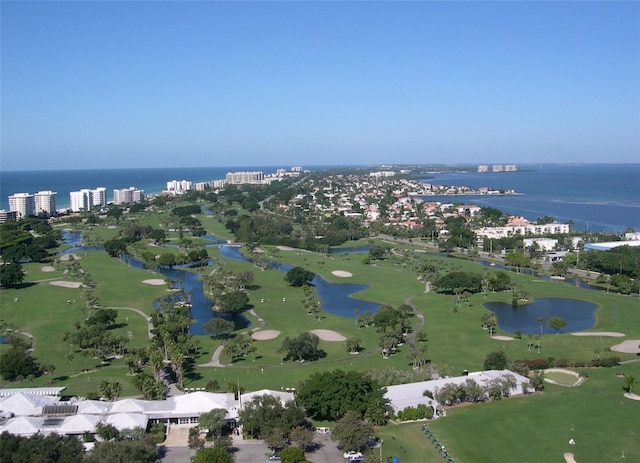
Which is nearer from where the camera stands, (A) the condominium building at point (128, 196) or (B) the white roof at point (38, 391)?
(B) the white roof at point (38, 391)

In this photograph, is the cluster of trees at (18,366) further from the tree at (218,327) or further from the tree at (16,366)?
the tree at (218,327)

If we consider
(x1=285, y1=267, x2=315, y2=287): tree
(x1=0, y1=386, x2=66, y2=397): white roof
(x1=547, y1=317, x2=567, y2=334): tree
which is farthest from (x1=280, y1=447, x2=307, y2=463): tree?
(x1=285, y1=267, x2=315, y2=287): tree

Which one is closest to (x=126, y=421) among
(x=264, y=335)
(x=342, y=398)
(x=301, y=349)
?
(x=342, y=398)

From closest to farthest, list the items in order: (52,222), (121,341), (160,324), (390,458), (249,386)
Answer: (390,458)
(249,386)
(121,341)
(160,324)
(52,222)

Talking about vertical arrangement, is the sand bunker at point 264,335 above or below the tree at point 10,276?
below

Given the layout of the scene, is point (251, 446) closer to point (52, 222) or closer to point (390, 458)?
point (390, 458)

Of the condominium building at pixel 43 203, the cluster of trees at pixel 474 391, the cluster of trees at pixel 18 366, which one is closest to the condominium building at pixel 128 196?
the condominium building at pixel 43 203

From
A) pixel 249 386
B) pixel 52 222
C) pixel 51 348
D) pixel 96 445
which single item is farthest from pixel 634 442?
pixel 52 222

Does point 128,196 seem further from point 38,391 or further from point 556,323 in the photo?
point 556,323
